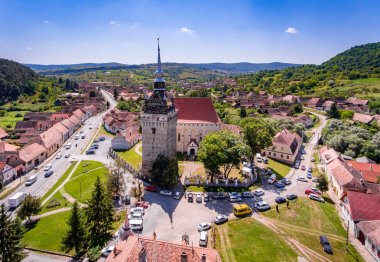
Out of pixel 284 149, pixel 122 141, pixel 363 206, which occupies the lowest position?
pixel 122 141

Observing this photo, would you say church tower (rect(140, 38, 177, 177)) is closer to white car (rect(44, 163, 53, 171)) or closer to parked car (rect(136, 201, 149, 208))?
parked car (rect(136, 201, 149, 208))

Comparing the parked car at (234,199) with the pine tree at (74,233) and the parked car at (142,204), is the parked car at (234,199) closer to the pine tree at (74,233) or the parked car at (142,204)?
the parked car at (142,204)

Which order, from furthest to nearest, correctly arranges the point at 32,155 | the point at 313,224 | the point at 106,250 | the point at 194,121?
the point at 194,121
the point at 32,155
the point at 313,224
the point at 106,250

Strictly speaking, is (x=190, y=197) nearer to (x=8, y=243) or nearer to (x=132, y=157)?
(x=132, y=157)

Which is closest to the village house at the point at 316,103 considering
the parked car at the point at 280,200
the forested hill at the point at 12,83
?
the parked car at the point at 280,200

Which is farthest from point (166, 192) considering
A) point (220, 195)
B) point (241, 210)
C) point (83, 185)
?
point (83, 185)

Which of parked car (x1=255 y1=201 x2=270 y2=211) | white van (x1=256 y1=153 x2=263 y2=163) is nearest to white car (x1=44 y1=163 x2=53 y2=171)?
parked car (x1=255 y1=201 x2=270 y2=211)
